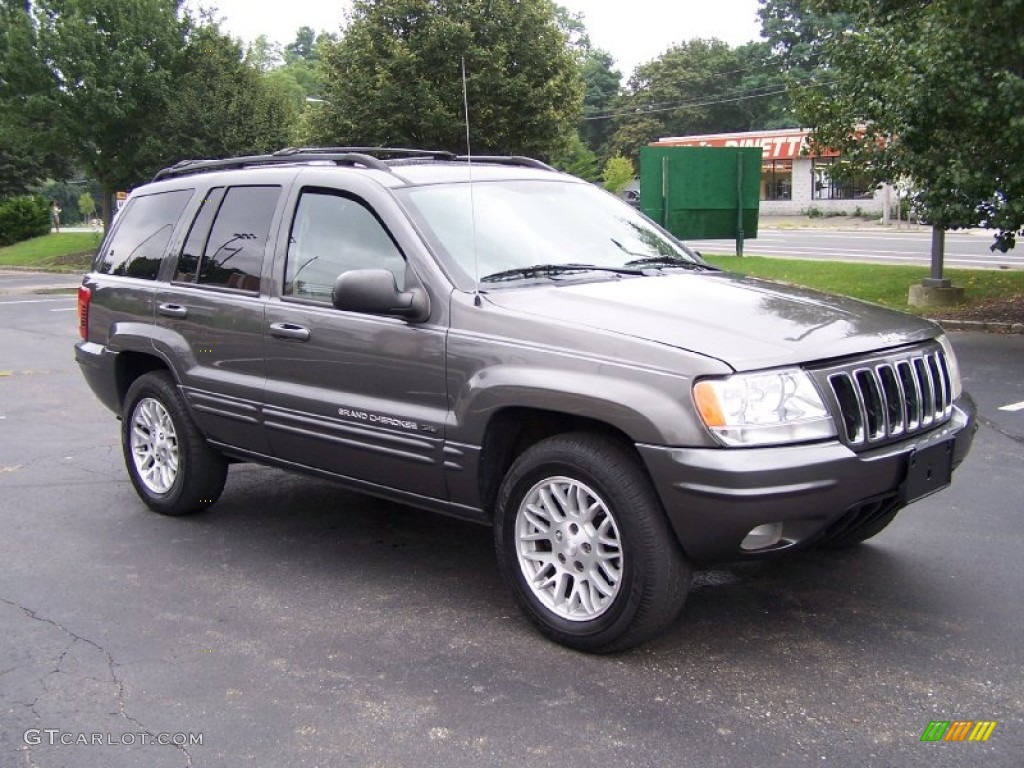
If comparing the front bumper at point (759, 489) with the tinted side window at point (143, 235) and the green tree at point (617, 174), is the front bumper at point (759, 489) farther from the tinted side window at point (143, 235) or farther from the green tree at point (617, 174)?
the green tree at point (617, 174)

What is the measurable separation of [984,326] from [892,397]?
1052cm

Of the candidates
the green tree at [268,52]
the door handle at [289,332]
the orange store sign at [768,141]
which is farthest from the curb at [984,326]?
the green tree at [268,52]

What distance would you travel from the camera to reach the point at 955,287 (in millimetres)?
15211

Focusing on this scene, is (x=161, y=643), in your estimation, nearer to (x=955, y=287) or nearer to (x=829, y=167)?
(x=829, y=167)

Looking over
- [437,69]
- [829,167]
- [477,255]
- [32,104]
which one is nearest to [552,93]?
[437,69]

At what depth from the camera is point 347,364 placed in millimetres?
4668

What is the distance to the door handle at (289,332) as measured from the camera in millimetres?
4848

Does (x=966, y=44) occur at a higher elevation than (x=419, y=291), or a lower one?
higher

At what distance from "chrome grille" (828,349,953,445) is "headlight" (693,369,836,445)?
12 cm

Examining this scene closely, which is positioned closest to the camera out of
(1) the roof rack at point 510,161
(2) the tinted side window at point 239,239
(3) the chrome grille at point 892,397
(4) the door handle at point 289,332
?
(3) the chrome grille at point 892,397

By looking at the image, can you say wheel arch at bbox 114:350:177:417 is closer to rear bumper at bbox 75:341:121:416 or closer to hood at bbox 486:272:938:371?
rear bumper at bbox 75:341:121:416

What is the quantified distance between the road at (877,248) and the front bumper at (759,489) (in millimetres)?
19772

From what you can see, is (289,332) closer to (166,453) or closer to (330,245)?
(330,245)

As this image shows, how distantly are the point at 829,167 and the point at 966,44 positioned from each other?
11.3 feet
